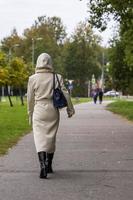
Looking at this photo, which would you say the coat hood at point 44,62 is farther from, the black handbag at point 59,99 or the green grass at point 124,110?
the green grass at point 124,110

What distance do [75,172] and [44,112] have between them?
1372mm

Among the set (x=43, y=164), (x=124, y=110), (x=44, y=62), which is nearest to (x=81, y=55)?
(x=124, y=110)

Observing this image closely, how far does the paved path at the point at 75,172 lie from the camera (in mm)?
9641

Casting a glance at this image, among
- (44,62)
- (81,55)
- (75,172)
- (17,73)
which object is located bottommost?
(81,55)

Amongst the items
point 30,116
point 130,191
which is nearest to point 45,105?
point 30,116

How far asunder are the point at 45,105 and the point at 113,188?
208 cm

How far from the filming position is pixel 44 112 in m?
11.4

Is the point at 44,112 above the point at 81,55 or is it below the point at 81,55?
above

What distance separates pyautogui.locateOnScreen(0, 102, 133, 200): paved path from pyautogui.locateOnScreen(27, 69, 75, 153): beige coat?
0.62 meters

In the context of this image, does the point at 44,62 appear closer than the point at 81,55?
Yes

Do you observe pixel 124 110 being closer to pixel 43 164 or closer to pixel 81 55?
pixel 43 164

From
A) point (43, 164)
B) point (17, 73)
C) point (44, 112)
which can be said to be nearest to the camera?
point (43, 164)

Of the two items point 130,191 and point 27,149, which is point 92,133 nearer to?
point 27,149

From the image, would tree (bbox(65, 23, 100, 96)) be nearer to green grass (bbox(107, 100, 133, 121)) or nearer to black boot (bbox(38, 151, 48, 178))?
green grass (bbox(107, 100, 133, 121))
